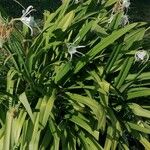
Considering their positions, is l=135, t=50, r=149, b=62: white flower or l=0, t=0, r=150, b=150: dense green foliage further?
l=135, t=50, r=149, b=62: white flower

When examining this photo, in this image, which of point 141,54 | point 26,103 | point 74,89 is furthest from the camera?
point 74,89

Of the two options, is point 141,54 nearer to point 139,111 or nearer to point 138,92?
point 138,92

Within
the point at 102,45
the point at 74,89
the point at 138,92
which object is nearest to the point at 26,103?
the point at 74,89

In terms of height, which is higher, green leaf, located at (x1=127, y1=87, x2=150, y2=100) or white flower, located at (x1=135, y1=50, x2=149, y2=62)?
white flower, located at (x1=135, y1=50, x2=149, y2=62)

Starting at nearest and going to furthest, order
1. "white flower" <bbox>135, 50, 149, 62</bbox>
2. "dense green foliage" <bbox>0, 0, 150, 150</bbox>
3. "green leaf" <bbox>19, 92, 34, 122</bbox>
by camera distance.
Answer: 1. "green leaf" <bbox>19, 92, 34, 122</bbox>
2. "dense green foliage" <bbox>0, 0, 150, 150</bbox>
3. "white flower" <bbox>135, 50, 149, 62</bbox>


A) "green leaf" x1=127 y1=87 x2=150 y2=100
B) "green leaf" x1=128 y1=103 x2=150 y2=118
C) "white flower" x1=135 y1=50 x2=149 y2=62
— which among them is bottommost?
"green leaf" x1=128 y1=103 x2=150 y2=118

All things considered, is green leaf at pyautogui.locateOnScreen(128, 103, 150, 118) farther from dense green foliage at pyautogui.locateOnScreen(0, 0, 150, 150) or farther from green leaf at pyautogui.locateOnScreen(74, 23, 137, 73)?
green leaf at pyautogui.locateOnScreen(74, 23, 137, 73)

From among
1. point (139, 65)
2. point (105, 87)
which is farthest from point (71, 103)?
point (139, 65)

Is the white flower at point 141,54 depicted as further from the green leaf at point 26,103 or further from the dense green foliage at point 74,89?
the green leaf at point 26,103

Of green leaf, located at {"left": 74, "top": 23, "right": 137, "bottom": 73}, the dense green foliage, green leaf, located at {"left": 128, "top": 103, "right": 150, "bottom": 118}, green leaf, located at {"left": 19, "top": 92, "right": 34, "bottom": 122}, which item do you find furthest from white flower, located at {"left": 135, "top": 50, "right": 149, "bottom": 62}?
green leaf, located at {"left": 19, "top": 92, "right": 34, "bottom": 122}

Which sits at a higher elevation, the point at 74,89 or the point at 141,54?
the point at 141,54
